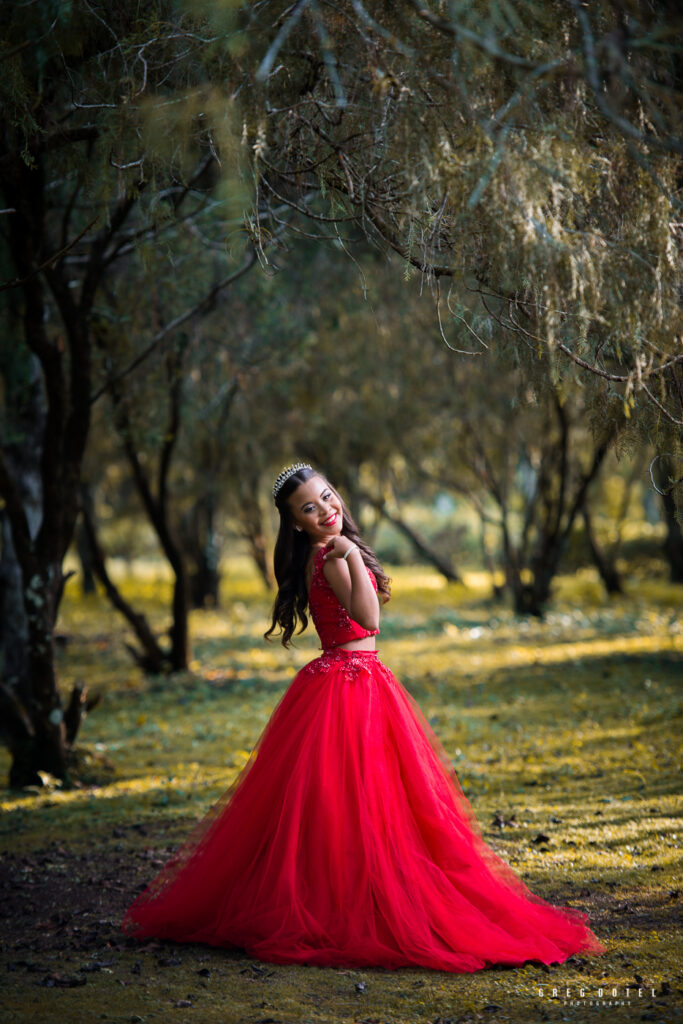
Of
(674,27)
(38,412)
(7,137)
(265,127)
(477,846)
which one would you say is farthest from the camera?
(38,412)

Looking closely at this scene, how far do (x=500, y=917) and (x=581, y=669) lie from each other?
7.86 meters

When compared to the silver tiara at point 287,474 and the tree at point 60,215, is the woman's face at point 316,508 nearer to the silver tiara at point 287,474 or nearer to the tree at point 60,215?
the silver tiara at point 287,474

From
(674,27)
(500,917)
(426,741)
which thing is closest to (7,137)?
(674,27)

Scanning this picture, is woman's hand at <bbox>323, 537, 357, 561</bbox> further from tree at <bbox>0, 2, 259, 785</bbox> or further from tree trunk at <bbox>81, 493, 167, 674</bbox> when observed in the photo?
tree trunk at <bbox>81, 493, 167, 674</bbox>

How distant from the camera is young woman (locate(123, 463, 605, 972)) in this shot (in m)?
3.72

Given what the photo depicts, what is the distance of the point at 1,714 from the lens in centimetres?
725

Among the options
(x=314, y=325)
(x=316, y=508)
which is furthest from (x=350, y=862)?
(x=314, y=325)

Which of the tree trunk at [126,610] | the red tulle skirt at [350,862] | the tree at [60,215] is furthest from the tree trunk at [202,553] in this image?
the red tulle skirt at [350,862]

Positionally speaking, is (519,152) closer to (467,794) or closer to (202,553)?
(467,794)

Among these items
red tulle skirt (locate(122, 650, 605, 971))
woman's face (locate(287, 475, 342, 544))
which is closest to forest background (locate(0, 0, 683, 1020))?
red tulle skirt (locate(122, 650, 605, 971))

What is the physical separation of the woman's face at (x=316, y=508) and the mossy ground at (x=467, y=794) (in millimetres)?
1860

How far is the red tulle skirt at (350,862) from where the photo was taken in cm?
371

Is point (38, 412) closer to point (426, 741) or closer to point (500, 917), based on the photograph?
point (426, 741)

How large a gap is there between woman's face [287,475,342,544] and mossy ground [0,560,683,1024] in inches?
73.2
